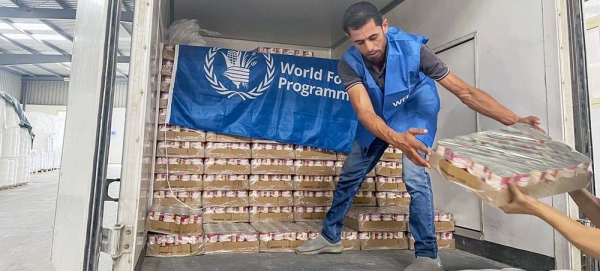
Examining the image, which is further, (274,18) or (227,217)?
(274,18)

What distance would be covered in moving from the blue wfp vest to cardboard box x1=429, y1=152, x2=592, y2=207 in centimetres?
84

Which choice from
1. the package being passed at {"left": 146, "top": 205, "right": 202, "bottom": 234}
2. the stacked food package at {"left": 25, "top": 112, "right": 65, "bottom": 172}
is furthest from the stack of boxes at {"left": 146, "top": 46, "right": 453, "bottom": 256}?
the stacked food package at {"left": 25, "top": 112, "right": 65, "bottom": 172}

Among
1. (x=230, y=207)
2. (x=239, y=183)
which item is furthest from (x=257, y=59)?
(x=230, y=207)

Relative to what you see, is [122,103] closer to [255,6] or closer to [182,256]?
[255,6]

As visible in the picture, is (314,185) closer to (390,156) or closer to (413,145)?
(390,156)

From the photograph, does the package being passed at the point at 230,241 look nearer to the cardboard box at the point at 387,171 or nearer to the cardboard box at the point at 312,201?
the cardboard box at the point at 312,201

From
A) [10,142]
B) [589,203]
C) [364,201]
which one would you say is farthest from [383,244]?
[10,142]

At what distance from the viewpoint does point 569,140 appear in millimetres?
2105

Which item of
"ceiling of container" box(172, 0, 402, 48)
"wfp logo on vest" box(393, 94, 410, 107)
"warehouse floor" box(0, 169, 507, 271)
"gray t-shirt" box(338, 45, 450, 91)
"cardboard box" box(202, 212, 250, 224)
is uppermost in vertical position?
"ceiling of container" box(172, 0, 402, 48)

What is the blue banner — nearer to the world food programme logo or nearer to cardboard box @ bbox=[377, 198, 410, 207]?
the world food programme logo

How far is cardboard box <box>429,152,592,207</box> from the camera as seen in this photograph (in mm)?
1093

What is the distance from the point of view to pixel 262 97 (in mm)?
3730

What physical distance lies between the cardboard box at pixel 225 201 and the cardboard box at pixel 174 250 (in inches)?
30.0

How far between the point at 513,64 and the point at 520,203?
181cm
